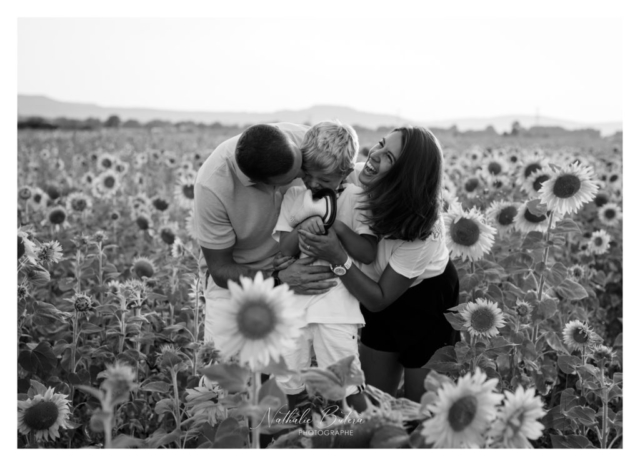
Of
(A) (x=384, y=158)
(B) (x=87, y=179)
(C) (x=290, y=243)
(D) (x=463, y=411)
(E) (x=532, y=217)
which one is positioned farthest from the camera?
(B) (x=87, y=179)

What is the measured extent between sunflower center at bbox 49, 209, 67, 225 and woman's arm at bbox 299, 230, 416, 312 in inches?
92.6

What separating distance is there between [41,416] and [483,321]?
147 cm

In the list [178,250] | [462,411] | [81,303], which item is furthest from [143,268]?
[462,411]

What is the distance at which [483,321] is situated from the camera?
2199mm

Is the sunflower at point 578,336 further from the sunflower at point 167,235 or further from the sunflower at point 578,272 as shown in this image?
the sunflower at point 167,235

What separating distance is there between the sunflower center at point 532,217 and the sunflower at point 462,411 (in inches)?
70.9

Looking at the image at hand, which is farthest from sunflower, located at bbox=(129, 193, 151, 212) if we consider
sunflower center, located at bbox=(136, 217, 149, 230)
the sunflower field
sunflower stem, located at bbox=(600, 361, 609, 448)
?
sunflower stem, located at bbox=(600, 361, 609, 448)

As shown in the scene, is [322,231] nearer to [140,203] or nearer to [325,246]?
[325,246]

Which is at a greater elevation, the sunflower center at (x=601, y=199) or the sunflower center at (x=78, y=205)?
the sunflower center at (x=601, y=199)

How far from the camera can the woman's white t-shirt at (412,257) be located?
222 cm

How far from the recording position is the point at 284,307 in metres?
1.18

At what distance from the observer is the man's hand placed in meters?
2.19

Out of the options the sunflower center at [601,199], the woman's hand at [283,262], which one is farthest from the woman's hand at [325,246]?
the sunflower center at [601,199]

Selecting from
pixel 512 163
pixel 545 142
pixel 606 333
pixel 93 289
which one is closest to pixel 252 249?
pixel 93 289
